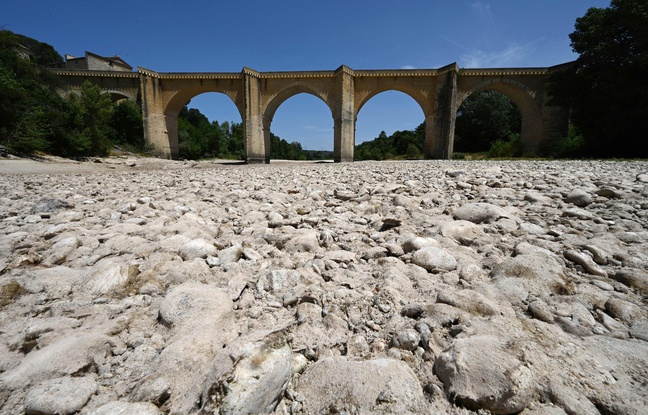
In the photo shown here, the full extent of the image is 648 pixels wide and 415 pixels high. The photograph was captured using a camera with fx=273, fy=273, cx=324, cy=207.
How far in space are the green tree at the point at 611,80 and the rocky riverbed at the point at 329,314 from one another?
14515mm

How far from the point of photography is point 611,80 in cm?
1185

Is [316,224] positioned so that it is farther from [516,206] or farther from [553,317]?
[516,206]

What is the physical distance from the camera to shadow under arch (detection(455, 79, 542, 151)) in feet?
51.1

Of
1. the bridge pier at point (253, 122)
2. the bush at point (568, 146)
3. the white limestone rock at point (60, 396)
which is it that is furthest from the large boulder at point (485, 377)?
the bush at point (568, 146)

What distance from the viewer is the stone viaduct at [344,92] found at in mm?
15484

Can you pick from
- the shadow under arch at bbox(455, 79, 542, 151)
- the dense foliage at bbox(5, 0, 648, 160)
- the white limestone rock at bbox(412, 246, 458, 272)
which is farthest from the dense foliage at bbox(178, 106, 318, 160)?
the white limestone rock at bbox(412, 246, 458, 272)

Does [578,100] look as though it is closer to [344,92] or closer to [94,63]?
[344,92]

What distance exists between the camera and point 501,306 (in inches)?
48.8

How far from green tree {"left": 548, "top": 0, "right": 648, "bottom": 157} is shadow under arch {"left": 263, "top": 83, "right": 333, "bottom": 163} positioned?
41.0 feet

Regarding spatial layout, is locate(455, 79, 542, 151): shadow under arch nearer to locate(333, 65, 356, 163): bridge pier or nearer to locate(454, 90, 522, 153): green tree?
locate(333, 65, 356, 163): bridge pier

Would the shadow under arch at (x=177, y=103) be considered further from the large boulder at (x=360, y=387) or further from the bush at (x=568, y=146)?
the large boulder at (x=360, y=387)

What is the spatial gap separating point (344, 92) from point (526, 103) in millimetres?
10758

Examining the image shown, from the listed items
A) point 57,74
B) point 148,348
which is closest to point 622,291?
point 148,348

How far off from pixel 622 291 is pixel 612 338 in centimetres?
47
